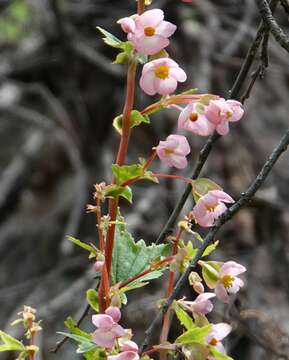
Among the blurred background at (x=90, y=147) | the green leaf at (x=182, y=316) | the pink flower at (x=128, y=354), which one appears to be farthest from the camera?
the blurred background at (x=90, y=147)

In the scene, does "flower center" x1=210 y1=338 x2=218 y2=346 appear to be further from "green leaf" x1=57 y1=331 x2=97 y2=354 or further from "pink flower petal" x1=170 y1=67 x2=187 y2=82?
"pink flower petal" x1=170 y1=67 x2=187 y2=82

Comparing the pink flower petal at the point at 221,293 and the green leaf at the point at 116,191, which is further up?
the green leaf at the point at 116,191

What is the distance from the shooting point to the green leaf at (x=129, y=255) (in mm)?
1073

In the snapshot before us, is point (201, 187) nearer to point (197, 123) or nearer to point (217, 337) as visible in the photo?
point (197, 123)

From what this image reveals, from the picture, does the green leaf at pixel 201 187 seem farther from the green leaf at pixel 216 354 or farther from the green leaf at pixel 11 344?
the green leaf at pixel 11 344

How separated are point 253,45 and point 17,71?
3.03 m

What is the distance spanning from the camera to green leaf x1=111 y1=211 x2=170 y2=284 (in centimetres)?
107

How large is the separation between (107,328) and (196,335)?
11cm

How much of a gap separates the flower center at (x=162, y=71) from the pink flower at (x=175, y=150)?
8 cm

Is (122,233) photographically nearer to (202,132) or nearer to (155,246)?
(155,246)

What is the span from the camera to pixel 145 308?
94.7 inches

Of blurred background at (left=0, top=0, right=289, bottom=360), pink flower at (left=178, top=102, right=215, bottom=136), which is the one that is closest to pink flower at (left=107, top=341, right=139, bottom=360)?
pink flower at (left=178, top=102, right=215, bottom=136)

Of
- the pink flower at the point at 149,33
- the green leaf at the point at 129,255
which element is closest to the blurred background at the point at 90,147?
the green leaf at the point at 129,255

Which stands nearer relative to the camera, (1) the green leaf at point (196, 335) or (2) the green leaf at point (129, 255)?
(1) the green leaf at point (196, 335)
